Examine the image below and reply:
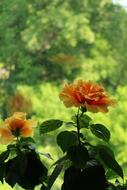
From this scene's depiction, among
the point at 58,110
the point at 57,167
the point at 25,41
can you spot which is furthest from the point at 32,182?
the point at 25,41

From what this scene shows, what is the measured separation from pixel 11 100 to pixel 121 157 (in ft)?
3.09

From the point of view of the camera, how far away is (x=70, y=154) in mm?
597

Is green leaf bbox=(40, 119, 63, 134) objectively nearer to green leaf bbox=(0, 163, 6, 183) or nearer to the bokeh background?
green leaf bbox=(0, 163, 6, 183)

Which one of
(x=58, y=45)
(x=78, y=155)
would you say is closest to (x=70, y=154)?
(x=78, y=155)

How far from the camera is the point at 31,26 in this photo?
14.0 ft

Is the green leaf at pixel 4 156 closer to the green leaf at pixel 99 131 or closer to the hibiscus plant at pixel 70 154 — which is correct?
the hibiscus plant at pixel 70 154

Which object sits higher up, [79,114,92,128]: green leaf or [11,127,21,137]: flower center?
[79,114,92,128]: green leaf

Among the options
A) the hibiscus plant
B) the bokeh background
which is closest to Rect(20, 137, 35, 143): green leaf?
the hibiscus plant

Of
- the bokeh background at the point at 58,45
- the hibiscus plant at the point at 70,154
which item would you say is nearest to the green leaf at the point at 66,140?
the hibiscus plant at the point at 70,154

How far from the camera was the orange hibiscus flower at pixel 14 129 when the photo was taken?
0.65 meters

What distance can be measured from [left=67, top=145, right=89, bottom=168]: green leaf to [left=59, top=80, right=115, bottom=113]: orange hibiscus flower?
0.05 metres

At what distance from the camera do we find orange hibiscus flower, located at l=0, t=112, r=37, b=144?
65 centimetres

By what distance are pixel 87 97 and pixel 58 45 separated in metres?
3.89

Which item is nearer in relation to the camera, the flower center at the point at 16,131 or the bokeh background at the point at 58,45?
the flower center at the point at 16,131
